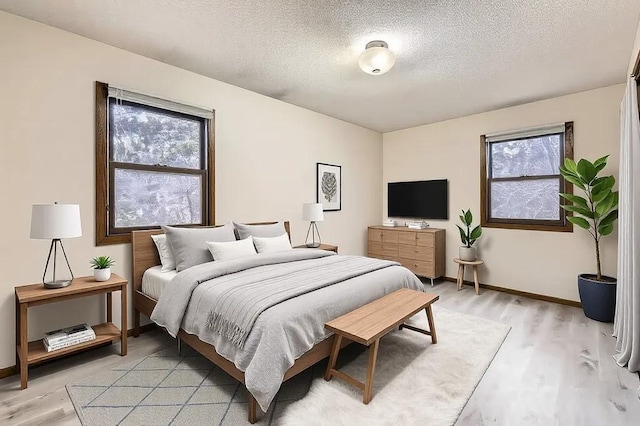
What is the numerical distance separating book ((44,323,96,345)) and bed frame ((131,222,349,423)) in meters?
0.43

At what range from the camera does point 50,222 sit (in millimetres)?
2086

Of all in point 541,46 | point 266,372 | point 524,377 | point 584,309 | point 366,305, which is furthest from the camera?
point 584,309

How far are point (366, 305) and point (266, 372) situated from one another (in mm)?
946

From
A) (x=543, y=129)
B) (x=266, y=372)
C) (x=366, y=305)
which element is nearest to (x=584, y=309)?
(x=543, y=129)

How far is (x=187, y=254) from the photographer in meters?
2.78

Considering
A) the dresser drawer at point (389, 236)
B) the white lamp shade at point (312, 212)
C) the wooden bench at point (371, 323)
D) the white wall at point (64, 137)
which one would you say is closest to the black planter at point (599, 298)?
the wooden bench at point (371, 323)

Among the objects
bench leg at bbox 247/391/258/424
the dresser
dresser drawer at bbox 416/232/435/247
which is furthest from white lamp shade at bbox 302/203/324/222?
bench leg at bbox 247/391/258/424

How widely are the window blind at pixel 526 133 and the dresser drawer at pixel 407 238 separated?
67.8 inches

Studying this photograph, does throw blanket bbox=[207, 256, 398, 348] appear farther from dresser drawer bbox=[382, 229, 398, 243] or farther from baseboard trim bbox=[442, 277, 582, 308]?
baseboard trim bbox=[442, 277, 582, 308]

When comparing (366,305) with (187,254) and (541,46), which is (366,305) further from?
(541,46)

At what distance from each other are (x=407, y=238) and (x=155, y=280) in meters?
3.57

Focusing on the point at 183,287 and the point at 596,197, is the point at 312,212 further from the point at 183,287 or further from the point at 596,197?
the point at 596,197

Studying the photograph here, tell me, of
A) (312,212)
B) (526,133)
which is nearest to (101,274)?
(312,212)

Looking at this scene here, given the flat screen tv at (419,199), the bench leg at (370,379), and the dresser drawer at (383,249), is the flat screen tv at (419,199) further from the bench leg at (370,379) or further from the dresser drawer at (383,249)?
the bench leg at (370,379)
